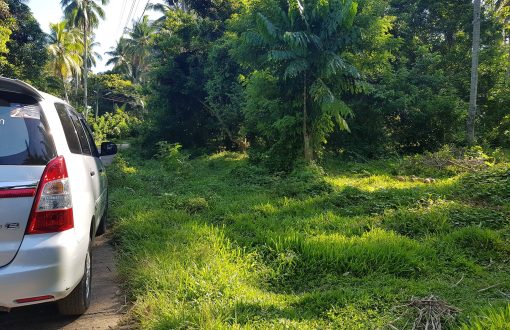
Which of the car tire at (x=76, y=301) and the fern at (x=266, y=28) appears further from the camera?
the fern at (x=266, y=28)

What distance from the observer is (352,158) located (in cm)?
1429

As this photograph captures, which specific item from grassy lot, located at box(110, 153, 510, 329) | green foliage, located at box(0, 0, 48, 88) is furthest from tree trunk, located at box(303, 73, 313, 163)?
green foliage, located at box(0, 0, 48, 88)

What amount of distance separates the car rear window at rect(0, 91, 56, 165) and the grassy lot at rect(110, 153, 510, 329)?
4.84 feet

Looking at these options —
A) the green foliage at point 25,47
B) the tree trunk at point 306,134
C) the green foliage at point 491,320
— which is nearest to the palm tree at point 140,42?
the green foliage at point 25,47

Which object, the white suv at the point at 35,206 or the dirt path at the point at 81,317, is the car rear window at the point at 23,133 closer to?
the white suv at the point at 35,206

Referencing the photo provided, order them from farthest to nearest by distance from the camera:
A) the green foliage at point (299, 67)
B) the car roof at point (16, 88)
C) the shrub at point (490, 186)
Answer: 1. the green foliage at point (299, 67)
2. the shrub at point (490, 186)
3. the car roof at point (16, 88)

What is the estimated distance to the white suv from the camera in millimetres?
2514

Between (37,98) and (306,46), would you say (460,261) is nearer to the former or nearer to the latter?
(37,98)

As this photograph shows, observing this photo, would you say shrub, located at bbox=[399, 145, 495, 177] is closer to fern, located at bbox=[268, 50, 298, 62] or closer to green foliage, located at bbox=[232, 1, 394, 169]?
green foliage, located at bbox=[232, 1, 394, 169]

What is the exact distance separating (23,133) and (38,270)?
36.4 inches

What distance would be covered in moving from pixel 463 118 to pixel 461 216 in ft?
33.3

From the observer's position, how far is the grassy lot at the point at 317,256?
3.18 metres

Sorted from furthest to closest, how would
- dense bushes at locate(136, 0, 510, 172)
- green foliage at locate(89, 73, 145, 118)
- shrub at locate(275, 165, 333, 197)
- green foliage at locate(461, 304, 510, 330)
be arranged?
green foliage at locate(89, 73, 145, 118), dense bushes at locate(136, 0, 510, 172), shrub at locate(275, 165, 333, 197), green foliage at locate(461, 304, 510, 330)

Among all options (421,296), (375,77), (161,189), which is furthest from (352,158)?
(421,296)
